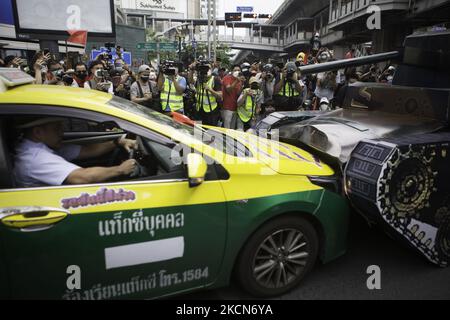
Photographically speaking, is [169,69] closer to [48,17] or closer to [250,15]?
[48,17]

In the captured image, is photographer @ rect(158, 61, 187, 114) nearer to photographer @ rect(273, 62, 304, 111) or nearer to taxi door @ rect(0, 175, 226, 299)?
photographer @ rect(273, 62, 304, 111)

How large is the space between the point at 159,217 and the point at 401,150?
179cm

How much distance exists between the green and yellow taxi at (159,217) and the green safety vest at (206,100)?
190 inches

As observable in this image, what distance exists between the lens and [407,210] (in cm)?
274

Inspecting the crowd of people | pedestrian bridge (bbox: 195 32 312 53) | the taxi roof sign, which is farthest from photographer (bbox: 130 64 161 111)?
pedestrian bridge (bbox: 195 32 312 53)

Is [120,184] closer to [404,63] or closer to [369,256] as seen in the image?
[369,256]

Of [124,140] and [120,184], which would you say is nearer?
[120,184]

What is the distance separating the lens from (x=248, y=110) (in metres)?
7.44

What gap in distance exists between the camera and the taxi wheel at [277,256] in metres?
2.53

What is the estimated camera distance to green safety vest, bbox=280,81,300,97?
7.24 metres

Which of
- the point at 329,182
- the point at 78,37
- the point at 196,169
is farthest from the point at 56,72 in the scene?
the point at 329,182

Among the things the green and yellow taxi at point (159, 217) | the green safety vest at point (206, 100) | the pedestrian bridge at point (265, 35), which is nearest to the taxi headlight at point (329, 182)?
the green and yellow taxi at point (159, 217)
